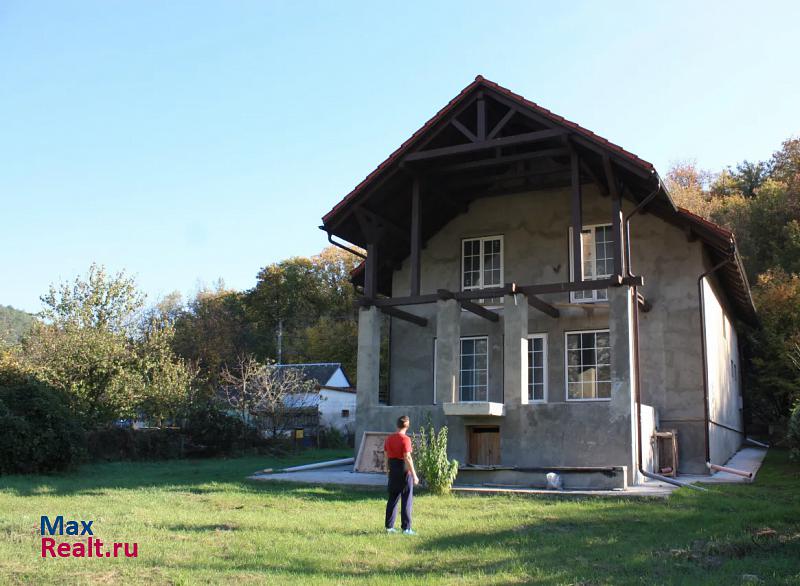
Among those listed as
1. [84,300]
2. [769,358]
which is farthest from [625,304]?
[84,300]

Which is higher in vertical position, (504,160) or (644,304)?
(504,160)

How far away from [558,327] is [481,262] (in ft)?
9.12

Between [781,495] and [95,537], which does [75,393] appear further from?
[781,495]

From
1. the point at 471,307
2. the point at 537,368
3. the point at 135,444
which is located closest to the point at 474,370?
the point at 537,368

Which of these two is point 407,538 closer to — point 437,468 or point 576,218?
point 437,468

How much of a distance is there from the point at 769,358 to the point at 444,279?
15.4 m

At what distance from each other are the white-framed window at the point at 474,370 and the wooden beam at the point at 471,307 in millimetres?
916

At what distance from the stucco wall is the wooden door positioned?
728mm

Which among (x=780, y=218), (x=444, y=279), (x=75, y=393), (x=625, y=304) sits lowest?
(x=75, y=393)

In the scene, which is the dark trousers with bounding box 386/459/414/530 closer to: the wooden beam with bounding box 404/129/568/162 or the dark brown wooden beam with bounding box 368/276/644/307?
the dark brown wooden beam with bounding box 368/276/644/307

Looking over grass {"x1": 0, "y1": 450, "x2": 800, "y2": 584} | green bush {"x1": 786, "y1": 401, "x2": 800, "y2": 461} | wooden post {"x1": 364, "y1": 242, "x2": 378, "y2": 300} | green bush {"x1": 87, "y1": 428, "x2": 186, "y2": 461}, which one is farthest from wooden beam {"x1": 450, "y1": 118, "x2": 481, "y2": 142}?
green bush {"x1": 87, "y1": 428, "x2": 186, "y2": 461}

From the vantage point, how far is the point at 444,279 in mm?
20609

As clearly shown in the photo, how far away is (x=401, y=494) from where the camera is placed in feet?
32.4

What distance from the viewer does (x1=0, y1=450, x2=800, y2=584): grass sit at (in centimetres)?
728
